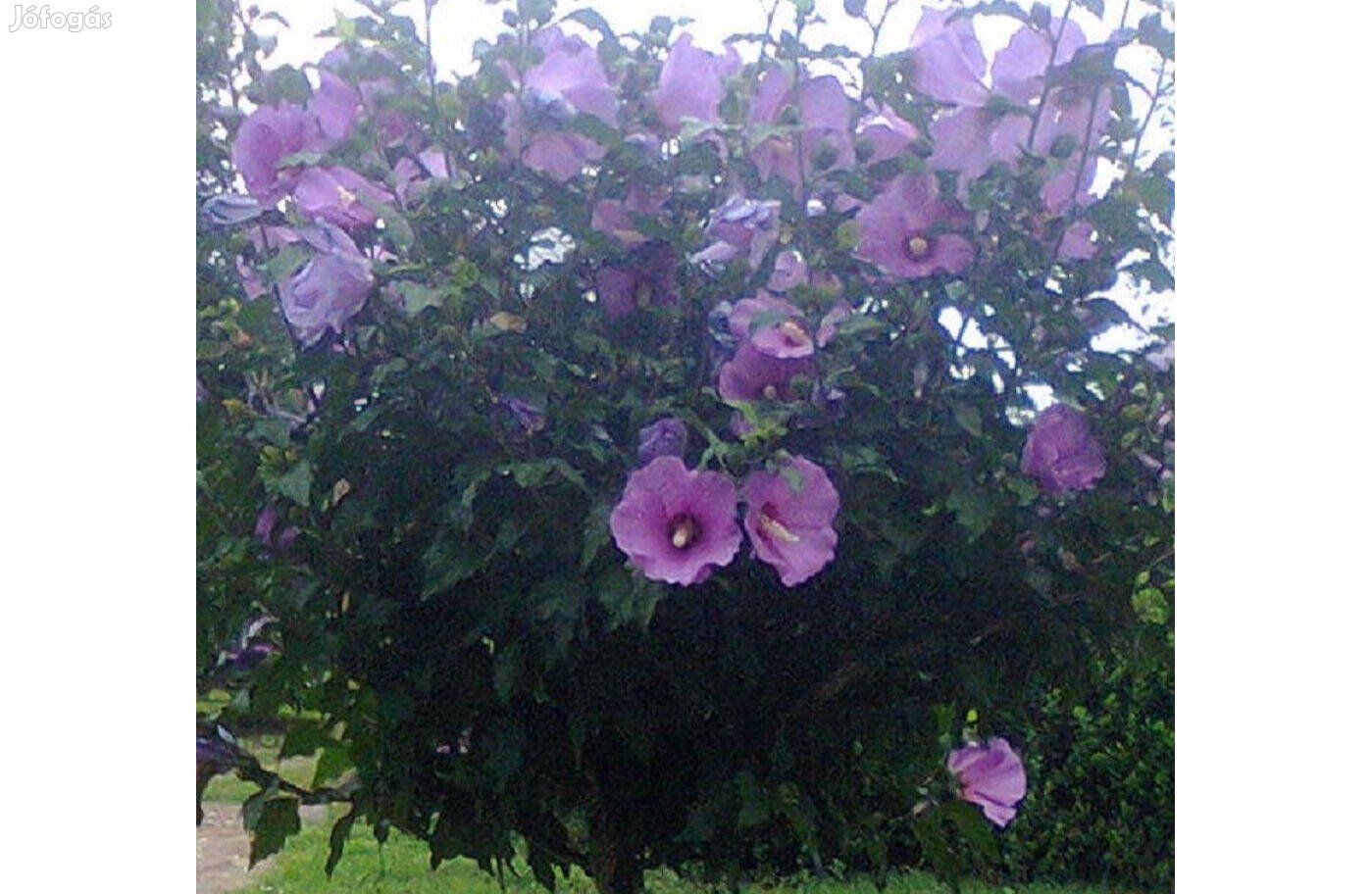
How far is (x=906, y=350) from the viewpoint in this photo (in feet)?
3.64

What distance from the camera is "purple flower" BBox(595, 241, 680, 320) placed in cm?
114

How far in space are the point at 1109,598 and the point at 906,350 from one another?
0.25 meters

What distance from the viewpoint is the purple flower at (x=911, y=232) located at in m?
1.09

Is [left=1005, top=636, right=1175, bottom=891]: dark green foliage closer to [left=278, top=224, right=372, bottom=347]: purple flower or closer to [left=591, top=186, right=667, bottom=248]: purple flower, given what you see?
[left=591, top=186, right=667, bottom=248]: purple flower

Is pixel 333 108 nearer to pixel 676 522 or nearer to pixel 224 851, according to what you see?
pixel 676 522

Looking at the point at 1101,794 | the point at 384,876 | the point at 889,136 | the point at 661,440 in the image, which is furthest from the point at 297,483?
the point at 1101,794

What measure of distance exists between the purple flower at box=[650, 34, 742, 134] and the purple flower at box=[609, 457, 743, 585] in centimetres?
27

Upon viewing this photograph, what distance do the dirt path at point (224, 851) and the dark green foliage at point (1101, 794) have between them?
5.21 ft

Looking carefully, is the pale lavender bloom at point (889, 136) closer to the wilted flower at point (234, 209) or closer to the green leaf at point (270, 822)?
the wilted flower at point (234, 209)

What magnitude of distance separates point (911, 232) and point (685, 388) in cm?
19

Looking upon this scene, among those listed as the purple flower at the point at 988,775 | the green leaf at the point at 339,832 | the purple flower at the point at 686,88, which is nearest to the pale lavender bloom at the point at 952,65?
the purple flower at the point at 686,88

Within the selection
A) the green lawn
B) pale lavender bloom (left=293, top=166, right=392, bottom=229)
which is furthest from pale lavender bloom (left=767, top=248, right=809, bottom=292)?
the green lawn

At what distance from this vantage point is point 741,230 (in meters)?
1.08
